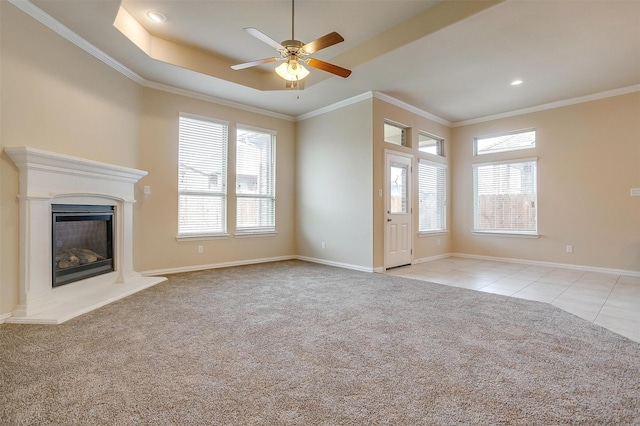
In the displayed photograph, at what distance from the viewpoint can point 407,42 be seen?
3562mm

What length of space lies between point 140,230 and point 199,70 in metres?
2.52

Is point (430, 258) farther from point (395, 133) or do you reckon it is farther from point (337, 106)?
point (337, 106)

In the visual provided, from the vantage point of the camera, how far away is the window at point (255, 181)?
5691 millimetres

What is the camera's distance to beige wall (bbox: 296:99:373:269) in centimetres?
514

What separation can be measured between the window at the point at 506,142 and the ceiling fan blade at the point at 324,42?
16.4 ft

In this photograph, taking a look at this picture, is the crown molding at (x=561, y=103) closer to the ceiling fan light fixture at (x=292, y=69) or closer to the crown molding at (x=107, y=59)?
the crown molding at (x=107, y=59)

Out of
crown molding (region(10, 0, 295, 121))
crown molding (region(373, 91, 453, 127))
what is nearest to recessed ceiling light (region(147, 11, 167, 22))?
crown molding (region(10, 0, 295, 121))

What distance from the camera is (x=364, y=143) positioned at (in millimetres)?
5145

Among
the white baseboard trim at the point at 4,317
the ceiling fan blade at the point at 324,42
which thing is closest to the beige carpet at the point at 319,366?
the white baseboard trim at the point at 4,317

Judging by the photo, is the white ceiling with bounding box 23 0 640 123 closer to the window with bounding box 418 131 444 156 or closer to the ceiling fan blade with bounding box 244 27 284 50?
the ceiling fan blade with bounding box 244 27 284 50

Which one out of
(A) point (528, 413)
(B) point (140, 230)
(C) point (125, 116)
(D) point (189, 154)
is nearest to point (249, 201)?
(D) point (189, 154)

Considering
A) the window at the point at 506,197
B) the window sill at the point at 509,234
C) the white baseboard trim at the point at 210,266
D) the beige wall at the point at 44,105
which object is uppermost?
the beige wall at the point at 44,105

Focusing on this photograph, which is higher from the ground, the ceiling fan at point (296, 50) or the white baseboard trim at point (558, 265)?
the ceiling fan at point (296, 50)

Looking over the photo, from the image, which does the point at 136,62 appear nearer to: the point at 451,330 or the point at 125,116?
the point at 125,116
